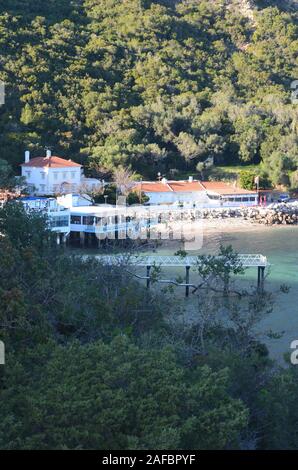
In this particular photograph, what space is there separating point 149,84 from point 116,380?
5229 cm

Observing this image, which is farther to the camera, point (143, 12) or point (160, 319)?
point (143, 12)

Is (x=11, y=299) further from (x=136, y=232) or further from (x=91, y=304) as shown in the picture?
(x=136, y=232)

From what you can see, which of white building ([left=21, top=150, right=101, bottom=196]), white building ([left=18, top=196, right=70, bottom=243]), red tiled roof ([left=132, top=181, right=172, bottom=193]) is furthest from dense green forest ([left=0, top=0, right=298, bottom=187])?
white building ([left=18, top=196, right=70, bottom=243])


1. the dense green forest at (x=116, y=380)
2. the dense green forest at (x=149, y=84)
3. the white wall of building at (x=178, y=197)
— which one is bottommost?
the dense green forest at (x=116, y=380)

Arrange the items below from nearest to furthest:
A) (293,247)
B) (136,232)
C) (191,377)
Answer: (191,377) < (293,247) < (136,232)

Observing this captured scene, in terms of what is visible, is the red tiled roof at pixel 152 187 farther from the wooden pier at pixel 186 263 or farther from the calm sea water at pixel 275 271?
the wooden pier at pixel 186 263

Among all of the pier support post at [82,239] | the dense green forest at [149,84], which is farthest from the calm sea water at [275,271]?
the dense green forest at [149,84]

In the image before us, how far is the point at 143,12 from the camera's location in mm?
69125

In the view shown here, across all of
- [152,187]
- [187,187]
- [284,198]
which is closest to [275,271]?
[152,187]

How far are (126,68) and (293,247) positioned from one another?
3281cm

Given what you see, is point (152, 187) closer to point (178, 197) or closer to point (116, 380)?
point (178, 197)

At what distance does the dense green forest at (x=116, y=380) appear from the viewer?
906cm

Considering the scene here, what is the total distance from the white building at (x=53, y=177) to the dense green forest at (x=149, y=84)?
2.45 meters

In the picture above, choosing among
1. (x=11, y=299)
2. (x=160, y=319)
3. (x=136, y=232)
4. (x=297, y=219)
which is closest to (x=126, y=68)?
(x=297, y=219)
